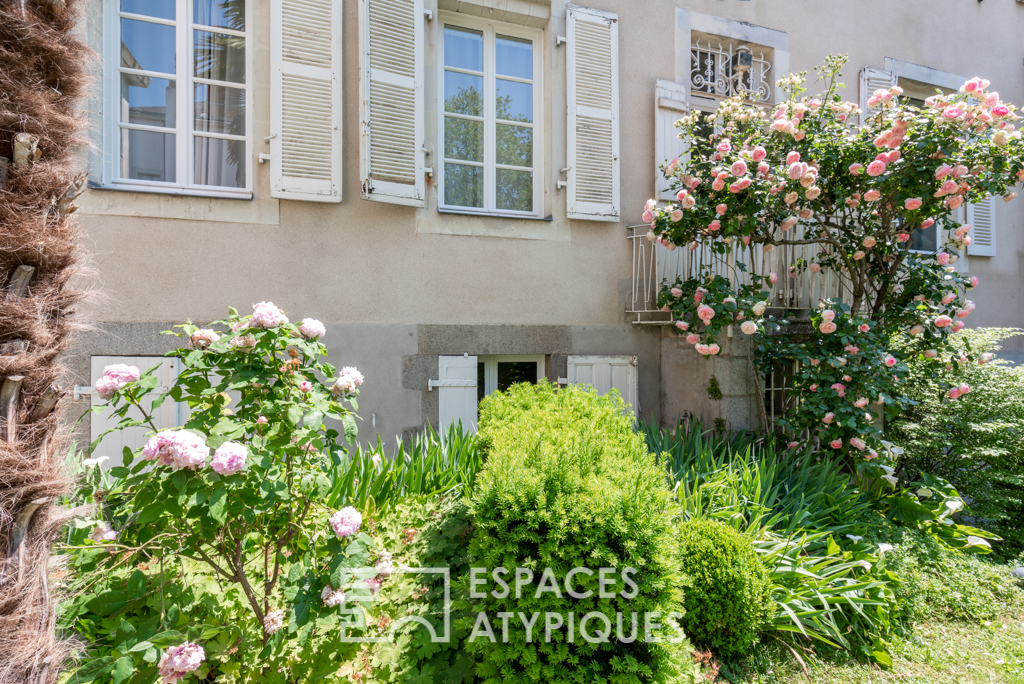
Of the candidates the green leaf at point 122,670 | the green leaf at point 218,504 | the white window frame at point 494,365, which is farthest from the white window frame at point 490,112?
the green leaf at point 122,670

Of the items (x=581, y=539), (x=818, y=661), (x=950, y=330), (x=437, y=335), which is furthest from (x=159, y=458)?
(x=950, y=330)

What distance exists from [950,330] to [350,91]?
537 cm

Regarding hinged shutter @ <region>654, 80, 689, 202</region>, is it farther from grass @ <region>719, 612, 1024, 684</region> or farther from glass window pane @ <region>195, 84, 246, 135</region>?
grass @ <region>719, 612, 1024, 684</region>

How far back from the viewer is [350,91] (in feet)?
16.3

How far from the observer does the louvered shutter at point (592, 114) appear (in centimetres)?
562

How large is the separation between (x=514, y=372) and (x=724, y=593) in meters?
3.21

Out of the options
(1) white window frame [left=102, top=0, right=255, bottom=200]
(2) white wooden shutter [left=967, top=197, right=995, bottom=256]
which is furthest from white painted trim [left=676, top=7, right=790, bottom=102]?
(1) white window frame [left=102, top=0, right=255, bottom=200]

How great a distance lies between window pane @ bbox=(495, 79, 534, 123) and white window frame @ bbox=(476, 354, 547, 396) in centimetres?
220

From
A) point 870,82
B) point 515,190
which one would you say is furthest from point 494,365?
point 870,82

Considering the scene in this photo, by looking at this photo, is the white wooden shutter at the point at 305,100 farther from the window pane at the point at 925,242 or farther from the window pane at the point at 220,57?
the window pane at the point at 925,242

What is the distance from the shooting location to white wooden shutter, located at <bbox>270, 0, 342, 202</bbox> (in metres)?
4.64

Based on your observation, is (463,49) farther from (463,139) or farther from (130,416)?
(130,416)

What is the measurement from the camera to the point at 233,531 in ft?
7.25

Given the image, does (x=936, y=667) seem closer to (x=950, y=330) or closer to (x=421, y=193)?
(x=950, y=330)
